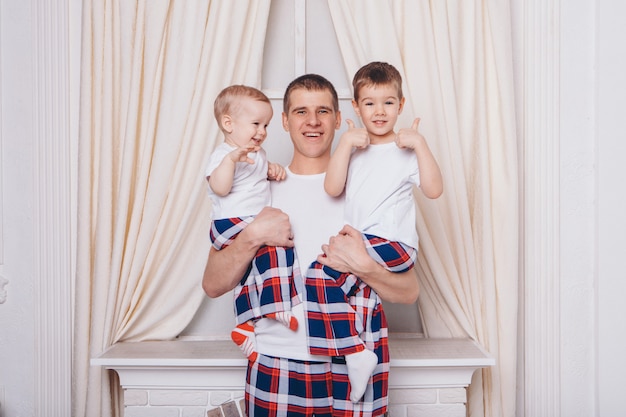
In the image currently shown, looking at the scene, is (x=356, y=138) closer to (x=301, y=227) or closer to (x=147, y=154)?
(x=301, y=227)

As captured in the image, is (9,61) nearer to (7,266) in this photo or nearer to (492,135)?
(7,266)

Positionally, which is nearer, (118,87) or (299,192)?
(299,192)

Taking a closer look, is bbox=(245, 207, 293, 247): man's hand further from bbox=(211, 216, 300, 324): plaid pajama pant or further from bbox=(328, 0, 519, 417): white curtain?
bbox=(328, 0, 519, 417): white curtain

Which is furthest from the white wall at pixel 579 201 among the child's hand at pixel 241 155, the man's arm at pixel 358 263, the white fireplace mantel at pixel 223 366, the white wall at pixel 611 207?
the child's hand at pixel 241 155

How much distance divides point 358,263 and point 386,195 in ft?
0.78

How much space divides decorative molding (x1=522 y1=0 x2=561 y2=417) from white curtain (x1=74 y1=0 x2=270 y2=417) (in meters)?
1.15

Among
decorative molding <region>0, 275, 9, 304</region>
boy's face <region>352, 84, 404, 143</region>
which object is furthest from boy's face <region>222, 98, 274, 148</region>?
decorative molding <region>0, 275, 9, 304</region>

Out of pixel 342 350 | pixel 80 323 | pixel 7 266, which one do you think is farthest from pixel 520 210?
pixel 7 266

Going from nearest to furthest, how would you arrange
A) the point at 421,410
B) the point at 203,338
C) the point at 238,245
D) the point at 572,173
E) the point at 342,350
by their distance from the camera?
the point at 342,350
the point at 238,245
the point at 421,410
the point at 572,173
the point at 203,338

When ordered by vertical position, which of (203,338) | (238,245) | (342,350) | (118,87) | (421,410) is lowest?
(421,410)

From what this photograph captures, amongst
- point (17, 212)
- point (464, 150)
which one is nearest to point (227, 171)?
point (464, 150)

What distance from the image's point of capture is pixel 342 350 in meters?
1.74

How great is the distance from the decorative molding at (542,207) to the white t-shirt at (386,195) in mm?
813

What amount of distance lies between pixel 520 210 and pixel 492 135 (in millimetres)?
346
